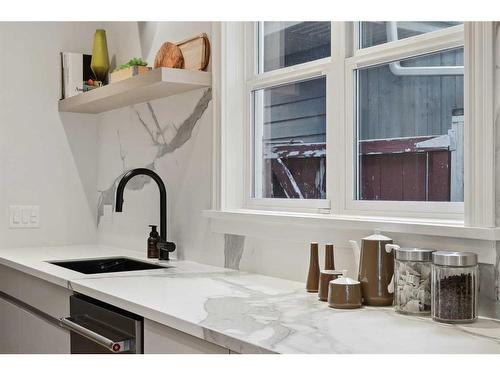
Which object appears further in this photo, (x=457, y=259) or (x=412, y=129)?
(x=412, y=129)

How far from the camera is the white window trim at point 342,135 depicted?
152cm

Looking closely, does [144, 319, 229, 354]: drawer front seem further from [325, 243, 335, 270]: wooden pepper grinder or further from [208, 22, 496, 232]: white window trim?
[208, 22, 496, 232]: white window trim

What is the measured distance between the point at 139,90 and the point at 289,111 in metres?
0.68

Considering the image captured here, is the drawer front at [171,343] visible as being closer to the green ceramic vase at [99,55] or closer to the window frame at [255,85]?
the window frame at [255,85]

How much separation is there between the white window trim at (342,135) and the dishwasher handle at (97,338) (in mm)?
686

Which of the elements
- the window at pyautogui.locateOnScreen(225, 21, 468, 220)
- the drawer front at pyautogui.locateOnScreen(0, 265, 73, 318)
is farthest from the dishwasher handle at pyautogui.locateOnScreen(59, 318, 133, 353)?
the window at pyautogui.locateOnScreen(225, 21, 468, 220)

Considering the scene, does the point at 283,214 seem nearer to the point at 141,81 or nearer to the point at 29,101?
the point at 141,81

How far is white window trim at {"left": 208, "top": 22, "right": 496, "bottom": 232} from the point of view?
1.52 m

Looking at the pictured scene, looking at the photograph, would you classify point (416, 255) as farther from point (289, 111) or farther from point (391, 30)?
point (289, 111)

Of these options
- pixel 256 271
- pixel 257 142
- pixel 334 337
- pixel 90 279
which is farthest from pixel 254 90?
pixel 334 337

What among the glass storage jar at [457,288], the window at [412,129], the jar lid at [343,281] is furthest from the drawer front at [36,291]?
the glass storage jar at [457,288]

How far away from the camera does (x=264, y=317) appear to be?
1537mm

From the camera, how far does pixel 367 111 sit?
2014 millimetres

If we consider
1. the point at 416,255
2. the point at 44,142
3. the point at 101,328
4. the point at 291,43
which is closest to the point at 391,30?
the point at 291,43
